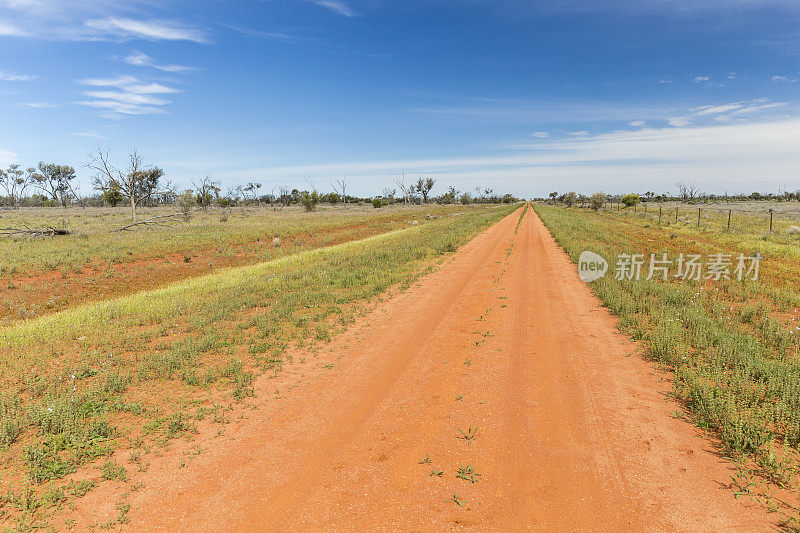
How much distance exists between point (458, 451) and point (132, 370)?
6.35 m

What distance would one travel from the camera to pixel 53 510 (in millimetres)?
3936

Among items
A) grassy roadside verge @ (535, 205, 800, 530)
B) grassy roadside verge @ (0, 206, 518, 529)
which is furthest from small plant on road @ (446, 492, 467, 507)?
grassy roadside verge @ (0, 206, 518, 529)

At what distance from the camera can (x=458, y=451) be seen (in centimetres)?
478

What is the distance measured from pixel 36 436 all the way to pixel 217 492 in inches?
122

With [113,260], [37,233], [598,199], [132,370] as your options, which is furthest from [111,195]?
[598,199]

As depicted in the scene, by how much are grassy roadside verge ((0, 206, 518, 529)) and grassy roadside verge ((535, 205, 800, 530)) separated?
690cm

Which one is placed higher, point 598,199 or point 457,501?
point 598,199

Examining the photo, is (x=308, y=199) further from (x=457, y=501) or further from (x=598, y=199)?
(x=457, y=501)

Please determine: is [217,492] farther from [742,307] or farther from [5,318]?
[5,318]

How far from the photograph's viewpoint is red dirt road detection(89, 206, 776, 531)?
380 centimetres

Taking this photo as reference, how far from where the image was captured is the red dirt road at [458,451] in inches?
150

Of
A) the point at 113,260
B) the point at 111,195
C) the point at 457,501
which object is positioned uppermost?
the point at 111,195

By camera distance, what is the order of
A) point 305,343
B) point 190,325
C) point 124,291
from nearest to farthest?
point 305,343
point 190,325
point 124,291

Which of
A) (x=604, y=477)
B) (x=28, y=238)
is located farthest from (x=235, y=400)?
(x=28, y=238)
